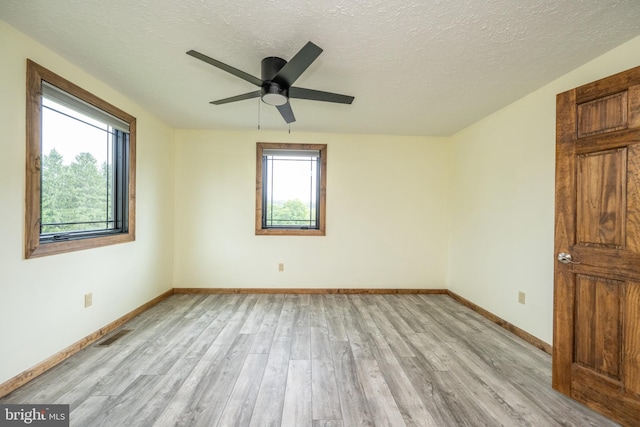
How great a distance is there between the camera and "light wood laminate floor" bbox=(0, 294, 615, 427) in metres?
1.50

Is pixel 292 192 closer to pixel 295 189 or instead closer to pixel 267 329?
pixel 295 189

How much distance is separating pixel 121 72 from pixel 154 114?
1.02 metres

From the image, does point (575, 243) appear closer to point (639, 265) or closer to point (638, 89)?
point (639, 265)

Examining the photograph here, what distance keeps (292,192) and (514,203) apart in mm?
2795

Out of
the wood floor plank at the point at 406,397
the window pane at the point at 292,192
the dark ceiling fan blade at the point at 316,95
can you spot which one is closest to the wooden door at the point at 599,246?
the wood floor plank at the point at 406,397

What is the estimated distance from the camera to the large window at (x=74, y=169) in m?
1.81

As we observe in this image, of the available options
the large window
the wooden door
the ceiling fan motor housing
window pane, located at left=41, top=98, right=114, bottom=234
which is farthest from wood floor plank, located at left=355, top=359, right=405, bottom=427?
window pane, located at left=41, top=98, right=114, bottom=234

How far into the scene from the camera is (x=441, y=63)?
195cm

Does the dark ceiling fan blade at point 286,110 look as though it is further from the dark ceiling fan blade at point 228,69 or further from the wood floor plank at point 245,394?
the wood floor plank at point 245,394

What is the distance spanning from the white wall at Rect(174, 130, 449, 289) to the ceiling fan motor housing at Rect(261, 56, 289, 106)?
186 centimetres


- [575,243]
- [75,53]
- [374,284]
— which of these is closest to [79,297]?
[75,53]

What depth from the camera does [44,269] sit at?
1878mm
